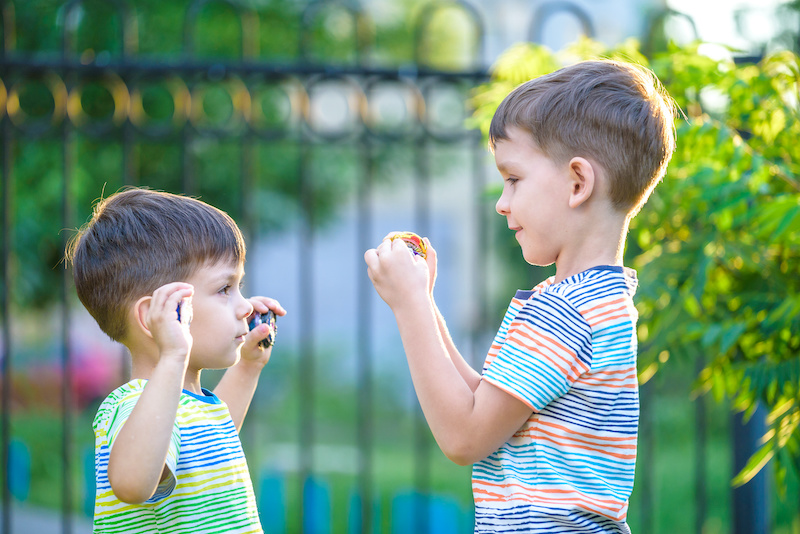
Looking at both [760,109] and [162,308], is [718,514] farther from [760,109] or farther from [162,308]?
[162,308]

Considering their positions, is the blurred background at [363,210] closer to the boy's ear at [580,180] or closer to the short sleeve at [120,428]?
the boy's ear at [580,180]

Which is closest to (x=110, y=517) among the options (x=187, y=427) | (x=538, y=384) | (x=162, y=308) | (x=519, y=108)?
(x=187, y=427)

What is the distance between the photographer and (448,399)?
1.33m

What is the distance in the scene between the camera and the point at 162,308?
52.6 inches

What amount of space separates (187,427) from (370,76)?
2.27 m

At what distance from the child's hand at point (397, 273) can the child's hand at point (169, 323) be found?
0.34m

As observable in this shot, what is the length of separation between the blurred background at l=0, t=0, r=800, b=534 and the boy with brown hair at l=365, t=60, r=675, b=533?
0.90 m

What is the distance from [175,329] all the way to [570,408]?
69 centimetres

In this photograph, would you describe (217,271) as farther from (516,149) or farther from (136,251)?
(516,149)

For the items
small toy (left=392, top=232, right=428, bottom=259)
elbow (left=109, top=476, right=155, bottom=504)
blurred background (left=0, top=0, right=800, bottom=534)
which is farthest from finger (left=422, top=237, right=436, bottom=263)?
blurred background (left=0, top=0, right=800, bottom=534)

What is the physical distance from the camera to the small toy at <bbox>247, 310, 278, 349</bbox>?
1.70m

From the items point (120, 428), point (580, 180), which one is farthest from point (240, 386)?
point (580, 180)

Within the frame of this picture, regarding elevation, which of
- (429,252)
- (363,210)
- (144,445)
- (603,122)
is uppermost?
(363,210)

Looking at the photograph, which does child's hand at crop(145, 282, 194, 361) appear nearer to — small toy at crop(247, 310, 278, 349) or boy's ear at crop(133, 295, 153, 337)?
boy's ear at crop(133, 295, 153, 337)
